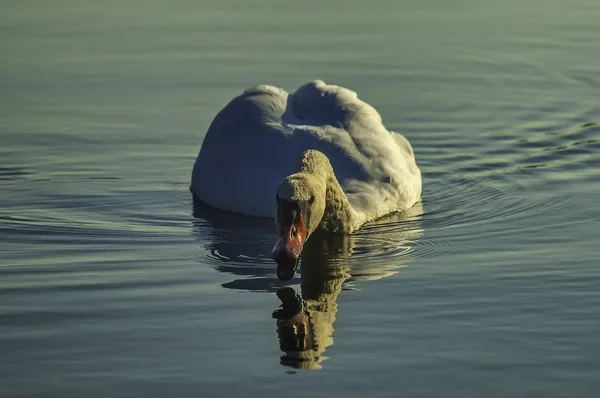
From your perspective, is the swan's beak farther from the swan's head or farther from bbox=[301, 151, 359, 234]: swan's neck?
bbox=[301, 151, 359, 234]: swan's neck

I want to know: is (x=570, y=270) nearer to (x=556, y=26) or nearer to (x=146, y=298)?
(x=146, y=298)

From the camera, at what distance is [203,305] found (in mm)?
10812

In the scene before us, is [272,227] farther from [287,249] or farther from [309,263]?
[287,249]

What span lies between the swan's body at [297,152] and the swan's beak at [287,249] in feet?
5.85

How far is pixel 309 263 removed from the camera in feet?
40.4

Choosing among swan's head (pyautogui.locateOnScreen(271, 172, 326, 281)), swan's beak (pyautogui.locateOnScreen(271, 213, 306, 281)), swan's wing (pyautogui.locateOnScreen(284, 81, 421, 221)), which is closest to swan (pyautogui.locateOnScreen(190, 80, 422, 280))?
swan's wing (pyautogui.locateOnScreen(284, 81, 421, 221))

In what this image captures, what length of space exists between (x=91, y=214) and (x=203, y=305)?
332cm

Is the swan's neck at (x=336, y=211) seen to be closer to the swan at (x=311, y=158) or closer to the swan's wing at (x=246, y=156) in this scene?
the swan at (x=311, y=158)

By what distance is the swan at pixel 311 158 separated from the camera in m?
13.1

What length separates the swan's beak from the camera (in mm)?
11055

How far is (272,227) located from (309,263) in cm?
118

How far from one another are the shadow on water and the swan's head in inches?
11.3

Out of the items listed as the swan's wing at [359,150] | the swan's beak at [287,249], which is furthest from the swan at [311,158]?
the swan's beak at [287,249]

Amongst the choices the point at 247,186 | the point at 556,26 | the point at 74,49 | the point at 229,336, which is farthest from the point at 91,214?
the point at 556,26
